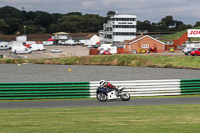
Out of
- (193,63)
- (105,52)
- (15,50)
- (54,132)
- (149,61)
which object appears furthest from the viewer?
(15,50)

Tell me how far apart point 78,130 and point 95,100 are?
9930mm

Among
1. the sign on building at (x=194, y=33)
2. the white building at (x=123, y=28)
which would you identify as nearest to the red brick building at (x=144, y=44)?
the sign on building at (x=194, y=33)

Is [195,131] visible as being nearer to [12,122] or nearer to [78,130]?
[78,130]

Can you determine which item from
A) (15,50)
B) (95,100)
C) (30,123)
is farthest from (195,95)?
(15,50)

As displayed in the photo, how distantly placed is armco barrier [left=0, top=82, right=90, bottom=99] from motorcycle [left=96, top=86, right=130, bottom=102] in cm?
175

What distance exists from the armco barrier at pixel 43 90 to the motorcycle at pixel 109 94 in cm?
175

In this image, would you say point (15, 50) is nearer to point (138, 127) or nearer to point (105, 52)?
point (105, 52)

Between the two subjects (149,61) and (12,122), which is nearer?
(12,122)

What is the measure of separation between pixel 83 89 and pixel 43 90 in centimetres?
245

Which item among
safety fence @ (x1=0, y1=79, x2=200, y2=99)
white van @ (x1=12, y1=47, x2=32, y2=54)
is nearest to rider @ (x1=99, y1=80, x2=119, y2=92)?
safety fence @ (x1=0, y1=79, x2=200, y2=99)

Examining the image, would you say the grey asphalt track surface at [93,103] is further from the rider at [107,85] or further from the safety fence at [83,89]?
the safety fence at [83,89]

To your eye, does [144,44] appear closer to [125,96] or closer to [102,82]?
[125,96]

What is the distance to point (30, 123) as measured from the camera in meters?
12.0

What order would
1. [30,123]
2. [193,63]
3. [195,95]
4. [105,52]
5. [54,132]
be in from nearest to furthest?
1. [54,132]
2. [30,123]
3. [195,95]
4. [193,63]
5. [105,52]
